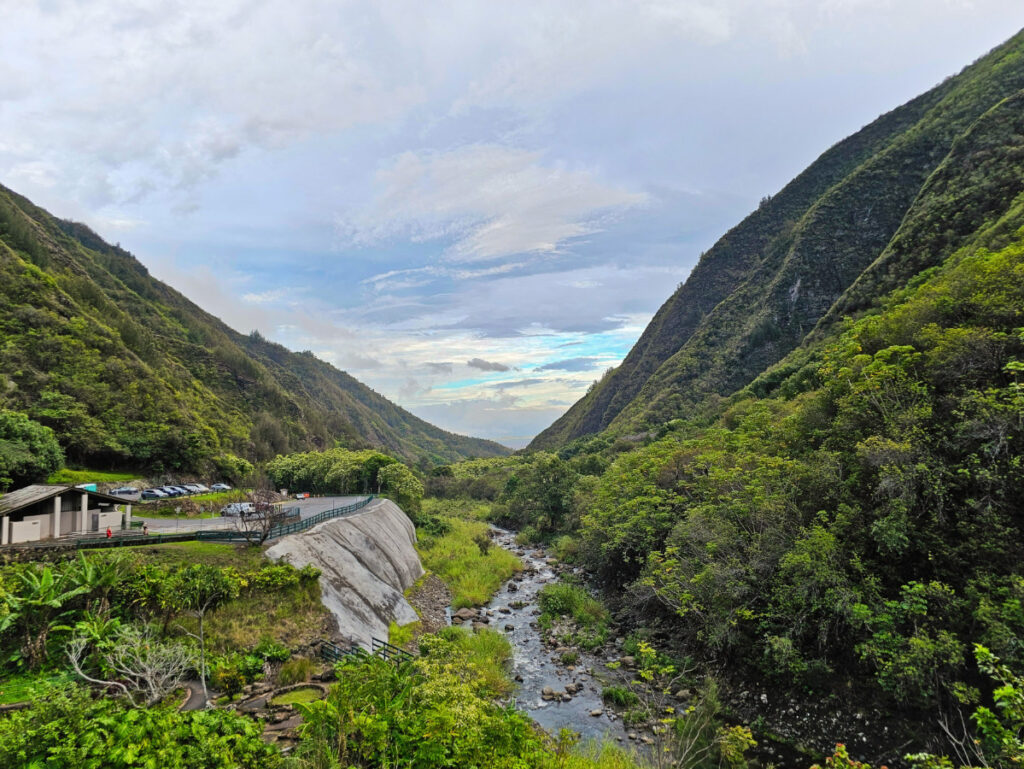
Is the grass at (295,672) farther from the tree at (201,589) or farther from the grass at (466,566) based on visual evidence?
the grass at (466,566)

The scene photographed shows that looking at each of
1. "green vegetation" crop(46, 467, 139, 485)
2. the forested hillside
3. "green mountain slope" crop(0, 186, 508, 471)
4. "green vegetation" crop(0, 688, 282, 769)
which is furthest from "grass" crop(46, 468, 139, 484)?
the forested hillside

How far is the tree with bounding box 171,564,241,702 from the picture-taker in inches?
724

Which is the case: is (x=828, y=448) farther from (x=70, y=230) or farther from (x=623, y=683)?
(x=70, y=230)

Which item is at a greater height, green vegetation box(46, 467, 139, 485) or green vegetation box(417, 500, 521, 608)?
green vegetation box(46, 467, 139, 485)

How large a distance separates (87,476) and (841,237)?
112 meters

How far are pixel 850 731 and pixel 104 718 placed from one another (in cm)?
2072

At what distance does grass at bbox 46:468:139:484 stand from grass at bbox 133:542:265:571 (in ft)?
74.5

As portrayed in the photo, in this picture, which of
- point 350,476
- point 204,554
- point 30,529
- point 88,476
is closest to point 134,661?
point 204,554

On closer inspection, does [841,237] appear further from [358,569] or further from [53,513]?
[53,513]

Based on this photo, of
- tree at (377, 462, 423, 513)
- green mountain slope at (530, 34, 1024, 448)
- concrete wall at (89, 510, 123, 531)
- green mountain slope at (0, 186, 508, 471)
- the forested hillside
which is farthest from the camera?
tree at (377, 462, 423, 513)

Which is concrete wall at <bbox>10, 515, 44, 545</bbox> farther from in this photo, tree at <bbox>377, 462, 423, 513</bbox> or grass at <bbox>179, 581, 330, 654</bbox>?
tree at <bbox>377, 462, 423, 513</bbox>

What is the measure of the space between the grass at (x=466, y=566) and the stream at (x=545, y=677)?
56.9 inches

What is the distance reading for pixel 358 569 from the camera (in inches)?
1075

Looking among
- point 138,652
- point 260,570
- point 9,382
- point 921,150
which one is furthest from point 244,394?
point 921,150
